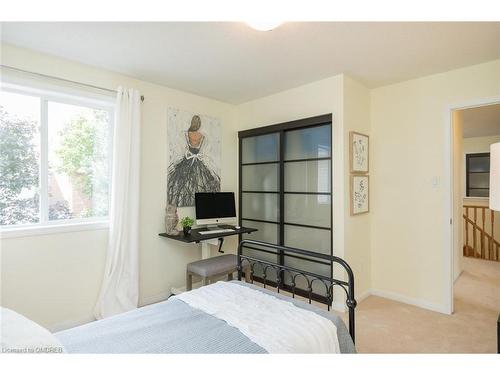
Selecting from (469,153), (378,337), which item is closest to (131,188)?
(378,337)

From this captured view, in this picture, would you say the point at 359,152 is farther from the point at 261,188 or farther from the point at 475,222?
the point at 475,222

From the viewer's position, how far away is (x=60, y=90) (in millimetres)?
2396

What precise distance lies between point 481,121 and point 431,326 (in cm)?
358

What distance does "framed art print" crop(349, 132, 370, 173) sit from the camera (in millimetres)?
2891

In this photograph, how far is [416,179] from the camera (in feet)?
9.75

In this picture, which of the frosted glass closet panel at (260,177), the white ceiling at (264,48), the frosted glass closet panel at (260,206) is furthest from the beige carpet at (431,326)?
the white ceiling at (264,48)

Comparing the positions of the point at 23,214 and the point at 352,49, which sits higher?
the point at 352,49

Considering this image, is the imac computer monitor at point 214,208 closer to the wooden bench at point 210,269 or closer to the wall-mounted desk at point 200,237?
the wall-mounted desk at point 200,237

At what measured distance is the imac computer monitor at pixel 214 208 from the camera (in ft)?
10.6

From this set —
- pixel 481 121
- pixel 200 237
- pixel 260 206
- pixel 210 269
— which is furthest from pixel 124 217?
pixel 481 121

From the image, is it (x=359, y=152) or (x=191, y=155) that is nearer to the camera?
(x=359, y=152)

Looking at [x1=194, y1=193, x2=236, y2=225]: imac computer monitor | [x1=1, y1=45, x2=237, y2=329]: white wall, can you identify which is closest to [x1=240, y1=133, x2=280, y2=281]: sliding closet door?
[x1=194, y1=193, x2=236, y2=225]: imac computer monitor

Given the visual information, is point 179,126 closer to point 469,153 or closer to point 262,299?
point 262,299

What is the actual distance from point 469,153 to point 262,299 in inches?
245
